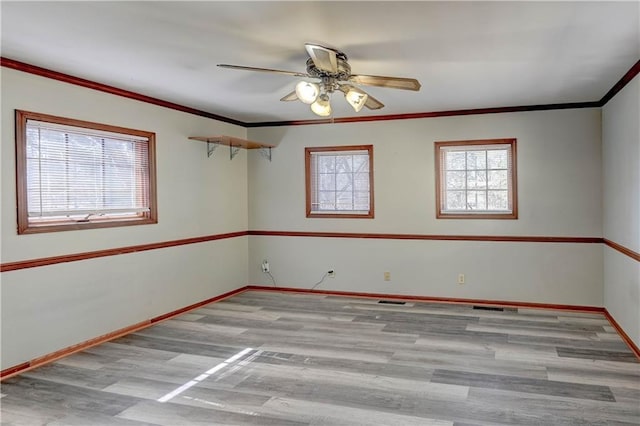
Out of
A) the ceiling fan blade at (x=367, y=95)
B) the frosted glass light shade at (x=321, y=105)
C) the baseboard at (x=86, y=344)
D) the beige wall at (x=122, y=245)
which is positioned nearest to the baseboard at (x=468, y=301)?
the beige wall at (x=122, y=245)

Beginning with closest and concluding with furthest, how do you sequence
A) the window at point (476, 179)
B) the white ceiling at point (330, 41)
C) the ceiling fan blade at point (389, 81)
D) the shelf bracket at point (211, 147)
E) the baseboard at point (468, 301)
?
the white ceiling at point (330, 41), the ceiling fan blade at point (389, 81), the baseboard at point (468, 301), the window at point (476, 179), the shelf bracket at point (211, 147)

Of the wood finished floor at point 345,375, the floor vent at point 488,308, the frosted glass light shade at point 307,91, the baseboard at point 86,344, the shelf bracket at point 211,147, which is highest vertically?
the frosted glass light shade at point 307,91

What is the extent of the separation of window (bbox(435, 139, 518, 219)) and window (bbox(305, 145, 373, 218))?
35.7 inches

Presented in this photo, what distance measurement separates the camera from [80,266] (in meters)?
4.07

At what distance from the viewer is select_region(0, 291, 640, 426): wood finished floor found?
2869 mm

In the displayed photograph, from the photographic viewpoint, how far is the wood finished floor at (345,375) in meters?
2.87

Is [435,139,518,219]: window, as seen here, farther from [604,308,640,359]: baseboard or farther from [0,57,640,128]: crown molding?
[604,308,640,359]: baseboard

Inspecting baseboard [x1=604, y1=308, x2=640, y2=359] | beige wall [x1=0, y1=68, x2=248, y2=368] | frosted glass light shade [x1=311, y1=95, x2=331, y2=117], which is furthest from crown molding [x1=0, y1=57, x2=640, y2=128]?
baseboard [x1=604, y1=308, x2=640, y2=359]

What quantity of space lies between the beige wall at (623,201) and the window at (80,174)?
4.41m

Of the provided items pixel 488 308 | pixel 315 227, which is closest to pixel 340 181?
pixel 315 227

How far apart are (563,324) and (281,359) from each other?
291 cm

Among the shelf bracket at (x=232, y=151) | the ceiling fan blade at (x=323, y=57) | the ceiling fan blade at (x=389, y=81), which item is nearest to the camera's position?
the ceiling fan blade at (x=323, y=57)

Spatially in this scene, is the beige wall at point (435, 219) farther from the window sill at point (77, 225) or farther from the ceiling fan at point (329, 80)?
the ceiling fan at point (329, 80)

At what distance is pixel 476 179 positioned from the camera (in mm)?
5691
